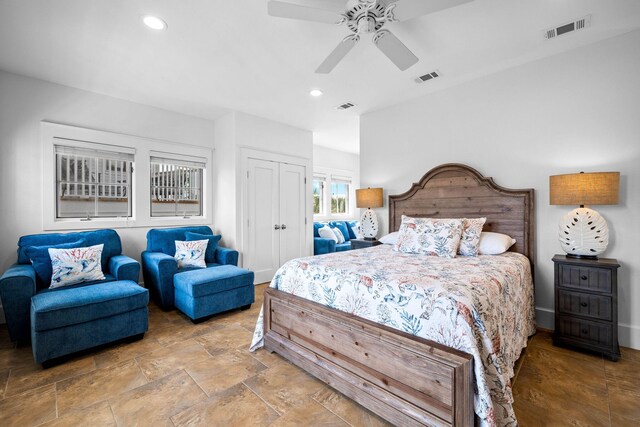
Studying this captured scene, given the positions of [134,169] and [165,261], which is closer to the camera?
[165,261]

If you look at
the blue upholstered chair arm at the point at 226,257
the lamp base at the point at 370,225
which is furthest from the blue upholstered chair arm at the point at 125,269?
the lamp base at the point at 370,225

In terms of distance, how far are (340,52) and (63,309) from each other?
113 inches

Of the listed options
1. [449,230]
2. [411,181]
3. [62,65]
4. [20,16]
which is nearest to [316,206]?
[411,181]

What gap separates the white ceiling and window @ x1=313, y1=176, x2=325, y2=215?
291 cm

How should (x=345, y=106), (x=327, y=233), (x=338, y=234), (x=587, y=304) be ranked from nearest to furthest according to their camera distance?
(x=587, y=304)
(x=345, y=106)
(x=327, y=233)
(x=338, y=234)

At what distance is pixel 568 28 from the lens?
2.38 metres

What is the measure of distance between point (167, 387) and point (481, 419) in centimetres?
186

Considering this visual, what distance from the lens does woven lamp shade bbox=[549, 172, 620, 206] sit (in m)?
2.31

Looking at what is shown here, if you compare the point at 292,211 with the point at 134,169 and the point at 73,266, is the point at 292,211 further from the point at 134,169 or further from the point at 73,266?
the point at 73,266

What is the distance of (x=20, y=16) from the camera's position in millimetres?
2170

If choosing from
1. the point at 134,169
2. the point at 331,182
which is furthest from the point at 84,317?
the point at 331,182

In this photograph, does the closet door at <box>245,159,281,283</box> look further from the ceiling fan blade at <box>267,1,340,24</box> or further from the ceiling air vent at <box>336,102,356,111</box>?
the ceiling fan blade at <box>267,1,340,24</box>

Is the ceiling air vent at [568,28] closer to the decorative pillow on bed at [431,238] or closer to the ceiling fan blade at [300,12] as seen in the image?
the decorative pillow on bed at [431,238]

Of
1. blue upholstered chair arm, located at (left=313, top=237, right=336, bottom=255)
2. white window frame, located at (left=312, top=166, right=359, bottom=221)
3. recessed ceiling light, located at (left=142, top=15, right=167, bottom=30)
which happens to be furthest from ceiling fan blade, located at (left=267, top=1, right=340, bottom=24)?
white window frame, located at (left=312, top=166, right=359, bottom=221)
